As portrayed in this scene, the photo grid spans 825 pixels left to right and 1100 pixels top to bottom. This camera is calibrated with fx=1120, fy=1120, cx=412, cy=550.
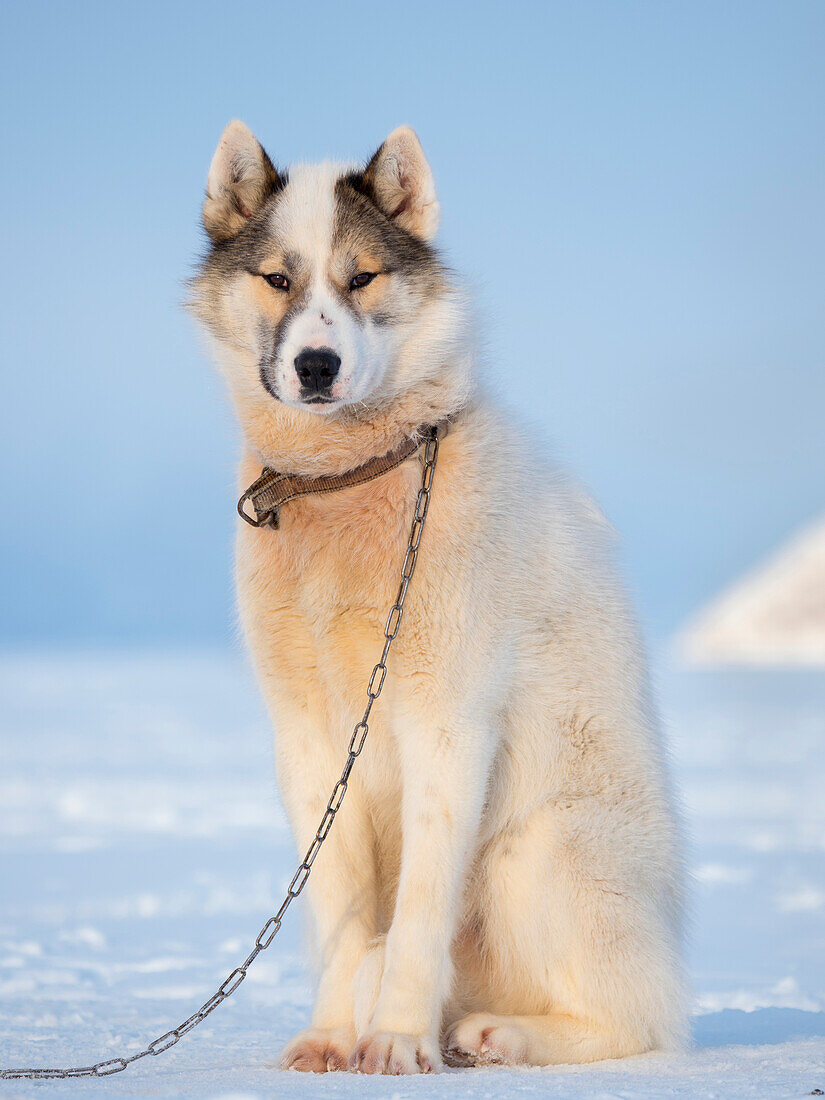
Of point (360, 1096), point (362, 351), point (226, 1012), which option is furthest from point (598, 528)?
point (226, 1012)

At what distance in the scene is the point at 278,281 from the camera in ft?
12.5

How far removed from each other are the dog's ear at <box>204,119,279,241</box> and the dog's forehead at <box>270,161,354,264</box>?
112 mm

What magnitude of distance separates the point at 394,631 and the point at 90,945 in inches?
147

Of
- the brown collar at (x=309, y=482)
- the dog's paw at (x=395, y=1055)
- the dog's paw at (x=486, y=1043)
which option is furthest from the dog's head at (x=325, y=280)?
the dog's paw at (x=486, y=1043)

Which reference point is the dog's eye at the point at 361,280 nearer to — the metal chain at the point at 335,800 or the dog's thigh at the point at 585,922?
the metal chain at the point at 335,800

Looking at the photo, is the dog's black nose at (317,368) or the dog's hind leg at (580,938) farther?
the dog's hind leg at (580,938)

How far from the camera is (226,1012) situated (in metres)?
5.14

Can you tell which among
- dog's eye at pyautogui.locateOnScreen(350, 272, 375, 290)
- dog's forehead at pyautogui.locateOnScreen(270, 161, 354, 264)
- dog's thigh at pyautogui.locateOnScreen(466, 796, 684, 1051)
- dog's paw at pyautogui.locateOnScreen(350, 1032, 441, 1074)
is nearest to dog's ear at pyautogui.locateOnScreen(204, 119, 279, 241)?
dog's forehead at pyautogui.locateOnScreen(270, 161, 354, 264)

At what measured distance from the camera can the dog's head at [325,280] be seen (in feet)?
11.8

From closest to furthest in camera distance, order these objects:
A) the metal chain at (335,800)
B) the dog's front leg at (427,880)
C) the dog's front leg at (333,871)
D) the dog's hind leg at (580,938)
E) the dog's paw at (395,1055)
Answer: the dog's paw at (395,1055) < the dog's front leg at (427,880) < the metal chain at (335,800) < the dog's hind leg at (580,938) < the dog's front leg at (333,871)

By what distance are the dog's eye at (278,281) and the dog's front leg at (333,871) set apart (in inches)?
59.3

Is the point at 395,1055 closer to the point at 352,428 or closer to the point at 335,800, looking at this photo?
the point at 335,800

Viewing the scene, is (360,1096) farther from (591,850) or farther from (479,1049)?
(591,850)

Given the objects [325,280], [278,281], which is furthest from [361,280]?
[278,281]
